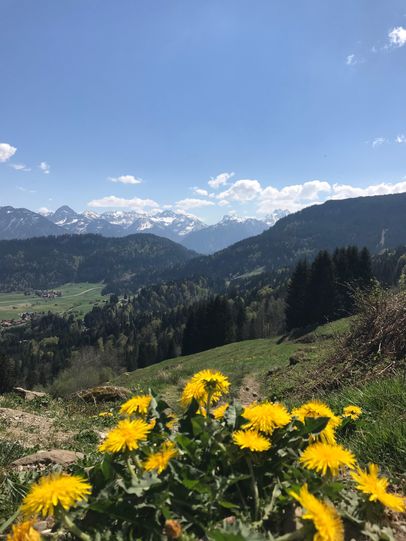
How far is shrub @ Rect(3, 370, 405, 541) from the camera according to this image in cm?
175

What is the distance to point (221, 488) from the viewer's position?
209 cm

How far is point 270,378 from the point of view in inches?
830

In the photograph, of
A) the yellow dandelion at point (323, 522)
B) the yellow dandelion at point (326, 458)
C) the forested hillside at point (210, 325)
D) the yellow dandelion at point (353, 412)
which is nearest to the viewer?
the yellow dandelion at point (323, 522)

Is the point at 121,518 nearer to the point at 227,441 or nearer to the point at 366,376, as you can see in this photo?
the point at 227,441

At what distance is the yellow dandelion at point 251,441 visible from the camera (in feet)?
6.97

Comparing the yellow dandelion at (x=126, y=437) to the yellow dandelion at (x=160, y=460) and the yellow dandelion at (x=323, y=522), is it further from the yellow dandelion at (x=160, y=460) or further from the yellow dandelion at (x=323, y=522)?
the yellow dandelion at (x=323, y=522)

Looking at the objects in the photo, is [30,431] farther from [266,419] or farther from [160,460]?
[266,419]

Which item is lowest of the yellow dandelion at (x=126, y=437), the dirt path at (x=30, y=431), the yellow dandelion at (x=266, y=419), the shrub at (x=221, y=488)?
the dirt path at (x=30, y=431)

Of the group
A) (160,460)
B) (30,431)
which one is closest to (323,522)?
(160,460)

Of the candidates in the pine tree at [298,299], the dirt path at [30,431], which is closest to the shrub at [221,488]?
the dirt path at [30,431]

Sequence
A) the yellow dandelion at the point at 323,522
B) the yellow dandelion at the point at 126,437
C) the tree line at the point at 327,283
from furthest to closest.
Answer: the tree line at the point at 327,283 < the yellow dandelion at the point at 126,437 < the yellow dandelion at the point at 323,522

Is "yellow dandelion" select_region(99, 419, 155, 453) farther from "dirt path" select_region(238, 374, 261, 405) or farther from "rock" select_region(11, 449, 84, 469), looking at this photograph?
"dirt path" select_region(238, 374, 261, 405)

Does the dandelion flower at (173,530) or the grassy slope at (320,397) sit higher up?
the dandelion flower at (173,530)

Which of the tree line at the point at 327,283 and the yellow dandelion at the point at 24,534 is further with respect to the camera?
the tree line at the point at 327,283
